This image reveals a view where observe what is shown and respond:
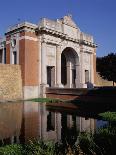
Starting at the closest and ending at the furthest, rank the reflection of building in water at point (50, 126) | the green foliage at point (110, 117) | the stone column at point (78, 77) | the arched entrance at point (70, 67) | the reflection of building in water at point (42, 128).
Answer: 1. the reflection of building in water at point (42, 128)
2. the reflection of building in water at point (50, 126)
3. the green foliage at point (110, 117)
4. the stone column at point (78, 77)
5. the arched entrance at point (70, 67)

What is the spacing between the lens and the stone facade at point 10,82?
27.0 metres

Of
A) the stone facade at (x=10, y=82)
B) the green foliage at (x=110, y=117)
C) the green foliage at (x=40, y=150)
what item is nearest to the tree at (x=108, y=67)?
the stone facade at (x=10, y=82)

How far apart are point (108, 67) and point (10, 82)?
884 inches

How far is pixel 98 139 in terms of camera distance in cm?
726

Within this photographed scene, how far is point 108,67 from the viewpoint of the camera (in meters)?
45.1

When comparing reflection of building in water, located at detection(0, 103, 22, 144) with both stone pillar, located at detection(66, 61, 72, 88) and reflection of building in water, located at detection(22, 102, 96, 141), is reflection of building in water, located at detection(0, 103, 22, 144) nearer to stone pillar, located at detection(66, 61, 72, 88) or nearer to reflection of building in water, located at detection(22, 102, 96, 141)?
reflection of building in water, located at detection(22, 102, 96, 141)

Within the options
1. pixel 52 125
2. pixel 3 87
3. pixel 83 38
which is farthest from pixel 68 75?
pixel 52 125

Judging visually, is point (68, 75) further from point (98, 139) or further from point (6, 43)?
point (98, 139)

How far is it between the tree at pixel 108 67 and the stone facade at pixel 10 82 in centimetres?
2085

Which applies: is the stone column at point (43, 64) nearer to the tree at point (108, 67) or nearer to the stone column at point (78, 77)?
the stone column at point (78, 77)

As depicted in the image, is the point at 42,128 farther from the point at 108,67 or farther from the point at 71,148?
the point at 108,67

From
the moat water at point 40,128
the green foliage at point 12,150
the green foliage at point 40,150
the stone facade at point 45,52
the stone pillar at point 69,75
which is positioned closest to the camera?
the green foliage at point 40,150

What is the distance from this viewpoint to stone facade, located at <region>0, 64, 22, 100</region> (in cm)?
2703

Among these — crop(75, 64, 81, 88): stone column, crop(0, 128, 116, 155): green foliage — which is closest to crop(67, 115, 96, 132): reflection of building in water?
crop(0, 128, 116, 155): green foliage
